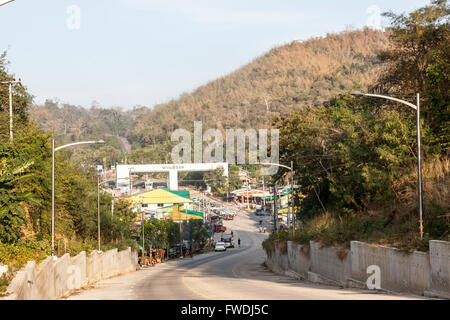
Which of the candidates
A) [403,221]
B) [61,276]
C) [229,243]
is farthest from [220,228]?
[61,276]

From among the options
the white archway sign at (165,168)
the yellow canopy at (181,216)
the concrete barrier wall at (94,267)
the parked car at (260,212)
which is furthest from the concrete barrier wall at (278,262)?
the parked car at (260,212)

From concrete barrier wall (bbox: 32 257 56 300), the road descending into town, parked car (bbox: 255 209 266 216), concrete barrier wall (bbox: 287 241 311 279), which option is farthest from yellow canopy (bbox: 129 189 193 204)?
concrete barrier wall (bbox: 32 257 56 300)

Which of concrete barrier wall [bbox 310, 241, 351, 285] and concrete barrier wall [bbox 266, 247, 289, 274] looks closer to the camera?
concrete barrier wall [bbox 310, 241, 351, 285]

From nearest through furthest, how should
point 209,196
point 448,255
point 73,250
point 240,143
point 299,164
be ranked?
point 448,255
point 73,250
point 299,164
point 209,196
point 240,143

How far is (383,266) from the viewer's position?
1009 inches

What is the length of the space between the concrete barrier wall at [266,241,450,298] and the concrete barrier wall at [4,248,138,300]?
12997 mm

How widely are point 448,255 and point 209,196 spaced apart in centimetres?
14248

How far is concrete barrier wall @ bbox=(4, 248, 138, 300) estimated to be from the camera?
695 inches

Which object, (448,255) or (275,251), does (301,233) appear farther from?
(448,255)

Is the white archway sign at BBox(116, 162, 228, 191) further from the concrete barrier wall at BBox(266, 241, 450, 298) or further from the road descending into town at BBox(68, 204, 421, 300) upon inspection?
the concrete barrier wall at BBox(266, 241, 450, 298)

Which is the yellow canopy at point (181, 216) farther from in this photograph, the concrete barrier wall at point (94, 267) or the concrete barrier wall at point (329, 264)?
the concrete barrier wall at point (329, 264)

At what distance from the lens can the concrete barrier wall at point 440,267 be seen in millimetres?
20188

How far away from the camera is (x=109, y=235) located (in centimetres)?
6050
